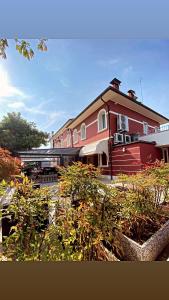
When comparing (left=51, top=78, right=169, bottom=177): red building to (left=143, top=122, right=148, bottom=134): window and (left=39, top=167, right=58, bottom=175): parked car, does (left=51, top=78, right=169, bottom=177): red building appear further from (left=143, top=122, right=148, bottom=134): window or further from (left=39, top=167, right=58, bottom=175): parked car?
(left=39, top=167, right=58, bottom=175): parked car

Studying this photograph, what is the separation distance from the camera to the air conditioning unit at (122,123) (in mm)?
4554

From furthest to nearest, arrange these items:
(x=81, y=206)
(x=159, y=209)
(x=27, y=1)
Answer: (x=159, y=209), (x=81, y=206), (x=27, y=1)

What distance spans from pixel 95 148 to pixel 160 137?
1462 millimetres

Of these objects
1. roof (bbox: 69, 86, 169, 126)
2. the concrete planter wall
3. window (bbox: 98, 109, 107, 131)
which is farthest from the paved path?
window (bbox: 98, 109, 107, 131)

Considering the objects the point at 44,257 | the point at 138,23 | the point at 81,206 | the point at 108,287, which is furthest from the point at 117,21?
the point at 108,287

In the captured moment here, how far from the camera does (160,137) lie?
4.32m

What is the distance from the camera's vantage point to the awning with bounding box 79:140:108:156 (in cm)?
421

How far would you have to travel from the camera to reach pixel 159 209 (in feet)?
13.4

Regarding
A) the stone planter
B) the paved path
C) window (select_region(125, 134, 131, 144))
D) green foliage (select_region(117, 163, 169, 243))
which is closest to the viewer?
the stone planter

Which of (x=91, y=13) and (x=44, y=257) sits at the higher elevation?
(x=91, y=13)

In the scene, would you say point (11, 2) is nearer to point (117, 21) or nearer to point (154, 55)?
point (117, 21)

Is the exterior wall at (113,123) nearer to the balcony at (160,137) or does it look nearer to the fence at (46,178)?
the balcony at (160,137)

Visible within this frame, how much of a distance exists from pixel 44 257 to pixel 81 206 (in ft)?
3.14

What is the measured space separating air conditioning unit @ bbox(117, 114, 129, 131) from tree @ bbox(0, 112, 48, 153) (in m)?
1.71
